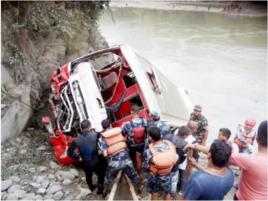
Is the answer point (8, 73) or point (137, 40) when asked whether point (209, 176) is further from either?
point (137, 40)

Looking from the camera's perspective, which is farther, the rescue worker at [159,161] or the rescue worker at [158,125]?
the rescue worker at [158,125]

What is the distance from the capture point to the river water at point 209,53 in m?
13.4

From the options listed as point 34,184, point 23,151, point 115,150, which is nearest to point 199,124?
point 115,150

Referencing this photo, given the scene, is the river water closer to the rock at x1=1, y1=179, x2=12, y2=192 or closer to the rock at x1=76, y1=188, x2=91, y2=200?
the rock at x1=76, y1=188, x2=91, y2=200

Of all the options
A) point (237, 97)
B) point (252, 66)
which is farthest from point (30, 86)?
point (252, 66)

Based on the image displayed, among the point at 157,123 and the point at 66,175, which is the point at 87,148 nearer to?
the point at 157,123

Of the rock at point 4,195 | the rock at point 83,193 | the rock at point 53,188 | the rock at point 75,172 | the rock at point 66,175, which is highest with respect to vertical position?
the rock at point 4,195

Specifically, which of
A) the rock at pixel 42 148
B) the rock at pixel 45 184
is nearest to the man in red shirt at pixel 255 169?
the rock at pixel 45 184

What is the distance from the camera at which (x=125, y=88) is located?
8.51 meters

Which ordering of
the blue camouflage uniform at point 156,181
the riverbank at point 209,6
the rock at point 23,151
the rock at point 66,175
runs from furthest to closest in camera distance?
the riverbank at point 209,6 < the rock at point 23,151 < the rock at point 66,175 < the blue camouflage uniform at point 156,181

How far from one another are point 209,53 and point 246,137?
43.8 feet

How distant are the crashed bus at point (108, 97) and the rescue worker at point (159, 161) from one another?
130cm

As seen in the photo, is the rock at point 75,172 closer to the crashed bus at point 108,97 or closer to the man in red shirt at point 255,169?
the crashed bus at point 108,97

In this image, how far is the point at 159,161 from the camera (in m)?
5.44
